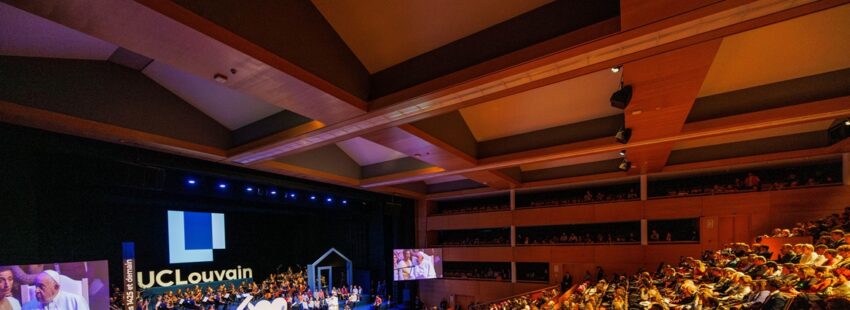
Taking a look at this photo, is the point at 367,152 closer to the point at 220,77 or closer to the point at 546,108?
the point at 546,108

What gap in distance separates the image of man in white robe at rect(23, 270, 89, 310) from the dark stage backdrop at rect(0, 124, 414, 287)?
0.44 meters

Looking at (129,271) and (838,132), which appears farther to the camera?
(838,132)

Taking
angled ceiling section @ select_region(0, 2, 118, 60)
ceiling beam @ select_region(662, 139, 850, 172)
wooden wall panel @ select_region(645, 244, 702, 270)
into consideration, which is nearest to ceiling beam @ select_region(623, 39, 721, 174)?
ceiling beam @ select_region(662, 139, 850, 172)

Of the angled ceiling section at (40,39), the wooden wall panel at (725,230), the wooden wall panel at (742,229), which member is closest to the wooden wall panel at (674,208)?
the wooden wall panel at (725,230)

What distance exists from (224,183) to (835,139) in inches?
498

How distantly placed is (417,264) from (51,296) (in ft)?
31.5

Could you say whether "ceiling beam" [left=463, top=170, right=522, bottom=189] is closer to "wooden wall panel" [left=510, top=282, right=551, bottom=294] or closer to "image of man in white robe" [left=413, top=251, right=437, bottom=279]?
"wooden wall panel" [left=510, top=282, right=551, bottom=294]

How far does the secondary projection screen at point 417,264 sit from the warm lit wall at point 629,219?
448mm

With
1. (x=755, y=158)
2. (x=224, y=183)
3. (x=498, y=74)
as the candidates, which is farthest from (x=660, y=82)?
(x=224, y=183)

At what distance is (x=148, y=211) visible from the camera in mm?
9375

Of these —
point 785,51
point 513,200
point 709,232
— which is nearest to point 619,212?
point 709,232

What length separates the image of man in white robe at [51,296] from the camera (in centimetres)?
514

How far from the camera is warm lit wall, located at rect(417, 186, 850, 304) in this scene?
829cm

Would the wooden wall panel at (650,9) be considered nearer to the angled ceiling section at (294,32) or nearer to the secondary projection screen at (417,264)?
the angled ceiling section at (294,32)
